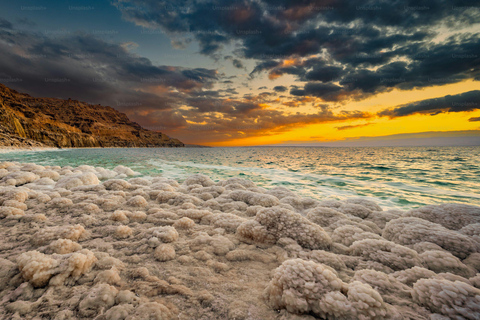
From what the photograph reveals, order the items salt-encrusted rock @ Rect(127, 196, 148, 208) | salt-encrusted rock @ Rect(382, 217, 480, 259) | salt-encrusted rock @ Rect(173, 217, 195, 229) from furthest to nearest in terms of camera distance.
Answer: salt-encrusted rock @ Rect(127, 196, 148, 208) < salt-encrusted rock @ Rect(173, 217, 195, 229) < salt-encrusted rock @ Rect(382, 217, 480, 259)

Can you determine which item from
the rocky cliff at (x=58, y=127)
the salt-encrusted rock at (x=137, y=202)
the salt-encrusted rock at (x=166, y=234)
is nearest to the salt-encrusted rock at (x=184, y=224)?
the salt-encrusted rock at (x=166, y=234)

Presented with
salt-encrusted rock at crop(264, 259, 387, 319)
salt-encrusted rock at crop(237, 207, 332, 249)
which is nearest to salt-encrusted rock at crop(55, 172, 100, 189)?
salt-encrusted rock at crop(237, 207, 332, 249)

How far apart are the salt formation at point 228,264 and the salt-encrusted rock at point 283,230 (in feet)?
0.05

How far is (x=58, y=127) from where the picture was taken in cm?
7375

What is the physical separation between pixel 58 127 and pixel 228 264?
10251 cm

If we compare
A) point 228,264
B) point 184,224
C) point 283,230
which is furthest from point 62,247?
point 283,230

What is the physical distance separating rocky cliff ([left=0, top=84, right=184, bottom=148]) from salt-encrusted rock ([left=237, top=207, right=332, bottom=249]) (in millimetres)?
47066

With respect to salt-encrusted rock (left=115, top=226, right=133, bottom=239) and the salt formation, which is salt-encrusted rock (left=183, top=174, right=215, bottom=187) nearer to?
the salt formation

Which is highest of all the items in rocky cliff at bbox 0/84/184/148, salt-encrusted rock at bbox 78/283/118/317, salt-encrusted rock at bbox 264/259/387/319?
rocky cliff at bbox 0/84/184/148

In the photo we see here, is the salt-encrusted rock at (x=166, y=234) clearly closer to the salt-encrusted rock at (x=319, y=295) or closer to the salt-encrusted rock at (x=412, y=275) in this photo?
the salt-encrusted rock at (x=319, y=295)

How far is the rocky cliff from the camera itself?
43750mm

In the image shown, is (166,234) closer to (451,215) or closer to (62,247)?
(62,247)

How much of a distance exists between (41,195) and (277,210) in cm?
490

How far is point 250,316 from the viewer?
1.52 metres
